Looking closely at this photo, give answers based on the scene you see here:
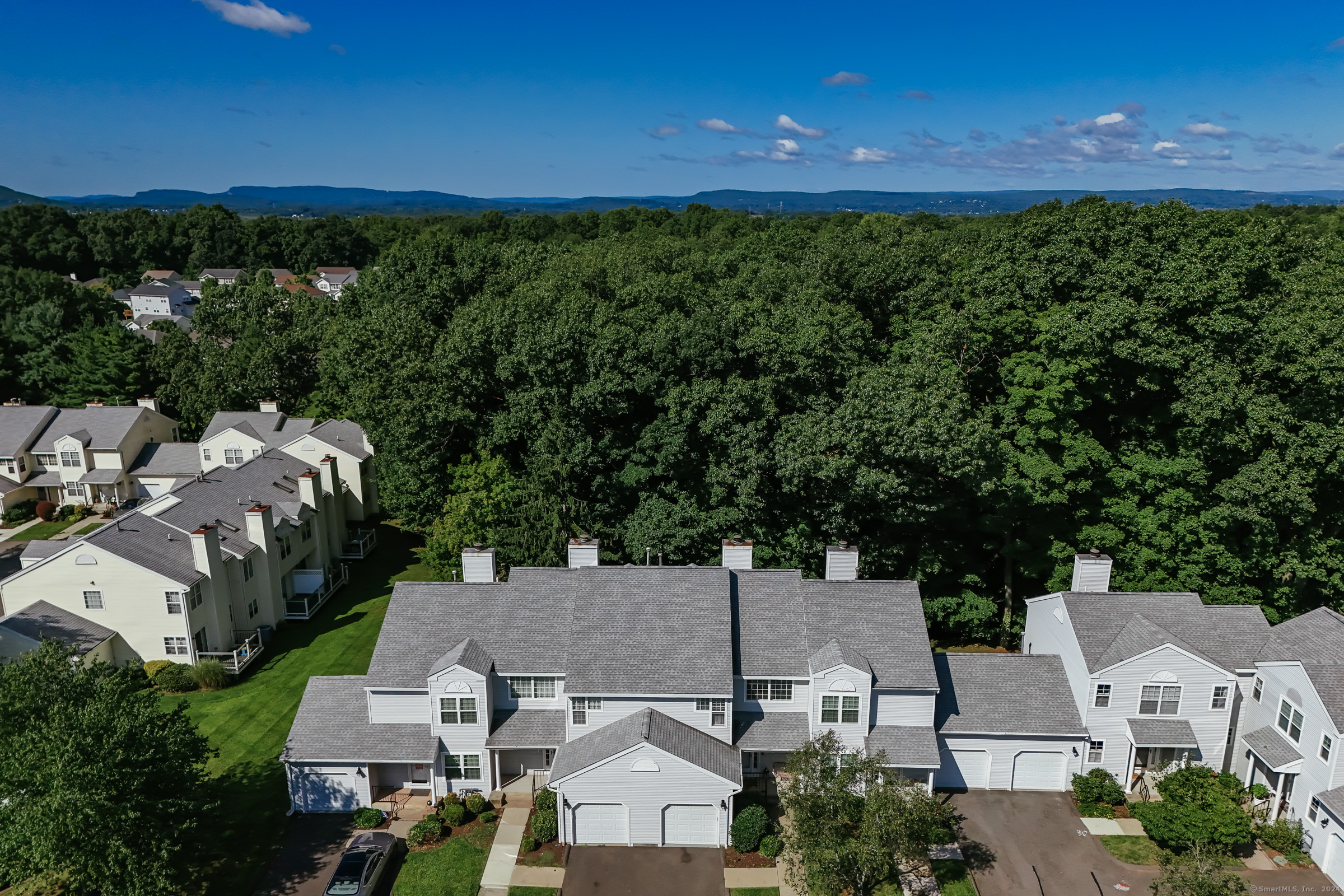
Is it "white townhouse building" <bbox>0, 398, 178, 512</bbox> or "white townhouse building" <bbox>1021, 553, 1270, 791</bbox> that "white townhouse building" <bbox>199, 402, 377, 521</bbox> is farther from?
"white townhouse building" <bbox>1021, 553, 1270, 791</bbox>

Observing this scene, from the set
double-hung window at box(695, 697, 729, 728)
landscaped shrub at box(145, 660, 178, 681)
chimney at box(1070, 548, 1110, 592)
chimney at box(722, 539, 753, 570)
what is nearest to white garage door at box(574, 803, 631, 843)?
double-hung window at box(695, 697, 729, 728)

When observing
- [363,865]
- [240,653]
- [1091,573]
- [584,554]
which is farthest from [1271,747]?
[240,653]

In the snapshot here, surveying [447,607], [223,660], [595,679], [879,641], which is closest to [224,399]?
[223,660]

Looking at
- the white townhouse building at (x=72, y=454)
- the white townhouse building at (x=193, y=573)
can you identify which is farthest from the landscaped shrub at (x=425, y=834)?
the white townhouse building at (x=72, y=454)

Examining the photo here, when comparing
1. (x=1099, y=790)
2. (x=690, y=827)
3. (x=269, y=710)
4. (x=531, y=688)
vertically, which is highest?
(x=531, y=688)

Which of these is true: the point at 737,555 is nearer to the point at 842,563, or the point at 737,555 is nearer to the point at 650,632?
the point at 842,563

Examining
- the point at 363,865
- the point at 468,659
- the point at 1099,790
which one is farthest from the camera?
the point at 1099,790

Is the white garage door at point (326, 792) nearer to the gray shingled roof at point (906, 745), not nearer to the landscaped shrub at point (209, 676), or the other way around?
the landscaped shrub at point (209, 676)
